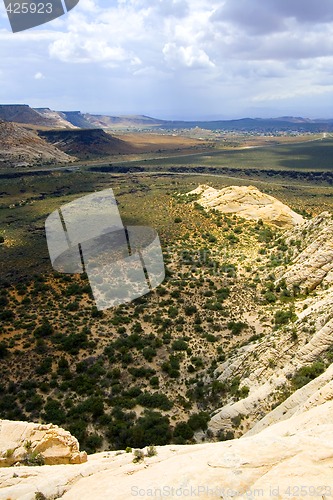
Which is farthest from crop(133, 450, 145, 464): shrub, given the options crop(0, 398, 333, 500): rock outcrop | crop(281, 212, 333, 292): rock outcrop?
crop(281, 212, 333, 292): rock outcrop

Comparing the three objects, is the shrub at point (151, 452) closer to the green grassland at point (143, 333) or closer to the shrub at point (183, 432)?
the green grassland at point (143, 333)

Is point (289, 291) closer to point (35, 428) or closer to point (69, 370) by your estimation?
point (69, 370)

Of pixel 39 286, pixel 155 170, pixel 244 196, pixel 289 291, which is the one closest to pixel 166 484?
pixel 289 291

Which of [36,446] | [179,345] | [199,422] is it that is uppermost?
[36,446]

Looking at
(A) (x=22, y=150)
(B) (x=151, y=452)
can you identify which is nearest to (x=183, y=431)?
(B) (x=151, y=452)

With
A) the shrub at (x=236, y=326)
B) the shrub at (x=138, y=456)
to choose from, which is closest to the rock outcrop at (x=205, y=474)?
the shrub at (x=138, y=456)

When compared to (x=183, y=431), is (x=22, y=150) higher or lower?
higher

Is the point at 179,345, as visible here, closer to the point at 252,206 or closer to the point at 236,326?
the point at 236,326
